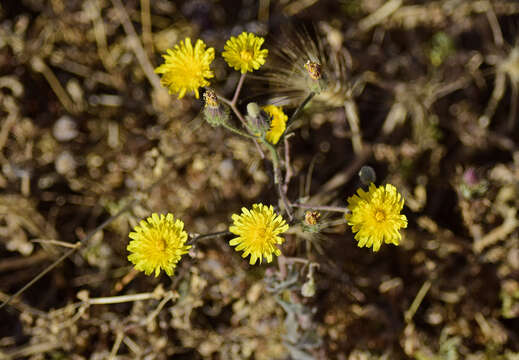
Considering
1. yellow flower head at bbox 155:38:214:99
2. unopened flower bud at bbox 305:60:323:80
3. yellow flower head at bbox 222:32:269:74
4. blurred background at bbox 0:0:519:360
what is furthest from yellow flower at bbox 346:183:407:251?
yellow flower head at bbox 155:38:214:99

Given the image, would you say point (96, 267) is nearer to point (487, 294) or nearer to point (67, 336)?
point (67, 336)

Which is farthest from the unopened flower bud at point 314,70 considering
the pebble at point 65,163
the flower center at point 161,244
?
the pebble at point 65,163

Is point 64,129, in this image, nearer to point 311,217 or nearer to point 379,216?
point 311,217

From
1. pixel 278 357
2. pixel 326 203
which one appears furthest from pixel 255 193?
pixel 278 357

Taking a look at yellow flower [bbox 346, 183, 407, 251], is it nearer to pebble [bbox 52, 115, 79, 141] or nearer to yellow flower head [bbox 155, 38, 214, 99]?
yellow flower head [bbox 155, 38, 214, 99]

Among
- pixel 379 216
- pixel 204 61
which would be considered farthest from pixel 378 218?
pixel 204 61
